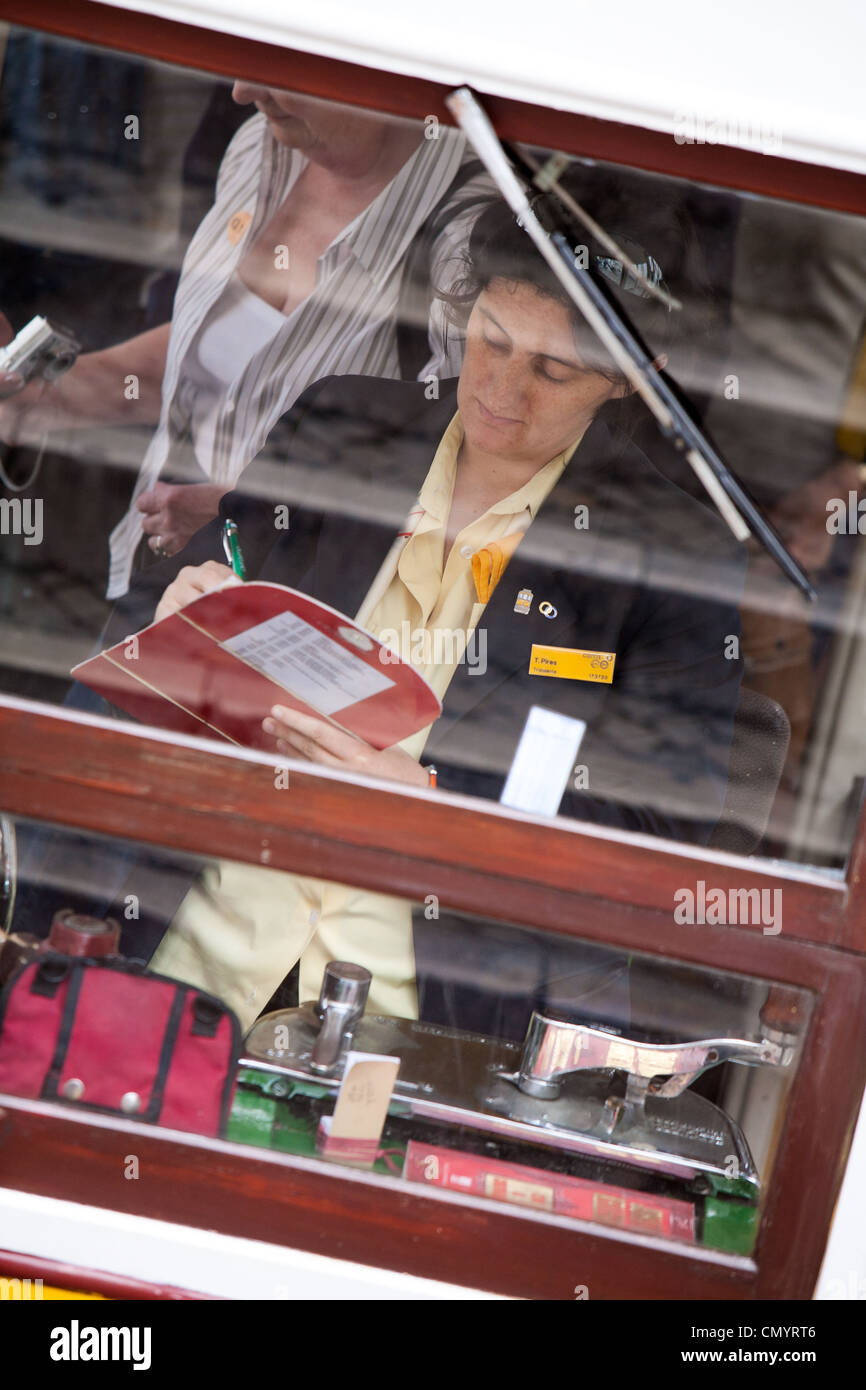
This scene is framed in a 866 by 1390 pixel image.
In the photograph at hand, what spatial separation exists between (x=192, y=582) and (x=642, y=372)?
0.57 metres

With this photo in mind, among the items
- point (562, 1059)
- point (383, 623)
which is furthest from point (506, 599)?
point (562, 1059)

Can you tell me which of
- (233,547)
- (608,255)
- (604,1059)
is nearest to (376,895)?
(604,1059)

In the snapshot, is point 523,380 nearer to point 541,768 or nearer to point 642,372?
point 642,372

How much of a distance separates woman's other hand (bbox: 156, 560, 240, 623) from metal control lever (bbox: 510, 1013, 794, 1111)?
598 mm

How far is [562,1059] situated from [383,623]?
55 centimetres

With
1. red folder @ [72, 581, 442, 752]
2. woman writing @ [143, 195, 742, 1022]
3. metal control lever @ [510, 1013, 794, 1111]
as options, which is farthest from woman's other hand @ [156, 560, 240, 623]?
metal control lever @ [510, 1013, 794, 1111]

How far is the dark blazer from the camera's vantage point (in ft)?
4.54

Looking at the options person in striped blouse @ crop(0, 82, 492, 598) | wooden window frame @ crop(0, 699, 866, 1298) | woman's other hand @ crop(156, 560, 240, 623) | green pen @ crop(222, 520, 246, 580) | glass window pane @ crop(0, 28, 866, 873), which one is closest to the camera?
wooden window frame @ crop(0, 699, 866, 1298)

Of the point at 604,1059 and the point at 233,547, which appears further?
Answer: the point at 233,547

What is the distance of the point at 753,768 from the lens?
1547mm

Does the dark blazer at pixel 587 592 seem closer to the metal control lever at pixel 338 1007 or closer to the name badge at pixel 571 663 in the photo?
the name badge at pixel 571 663

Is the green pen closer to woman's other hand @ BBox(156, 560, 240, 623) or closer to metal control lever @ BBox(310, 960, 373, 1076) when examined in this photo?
woman's other hand @ BBox(156, 560, 240, 623)

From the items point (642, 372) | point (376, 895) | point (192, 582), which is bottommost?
point (376, 895)

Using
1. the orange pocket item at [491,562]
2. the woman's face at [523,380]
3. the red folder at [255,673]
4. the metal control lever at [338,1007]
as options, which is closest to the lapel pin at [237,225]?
the woman's face at [523,380]
